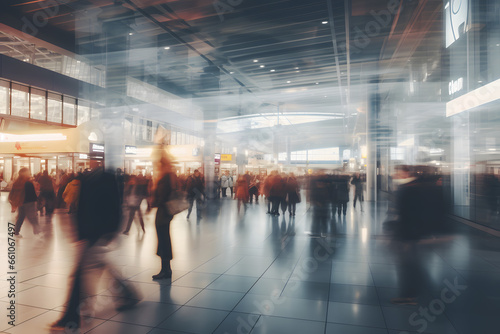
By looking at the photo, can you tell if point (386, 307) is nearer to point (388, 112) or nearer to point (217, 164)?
point (217, 164)

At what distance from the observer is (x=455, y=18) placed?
9227 mm

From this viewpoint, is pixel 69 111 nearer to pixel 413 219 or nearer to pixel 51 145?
pixel 51 145

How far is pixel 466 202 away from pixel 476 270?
654 centimetres

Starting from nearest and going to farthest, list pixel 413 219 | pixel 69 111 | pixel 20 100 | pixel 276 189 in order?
pixel 413 219 < pixel 276 189 < pixel 20 100 < pixel 69 111

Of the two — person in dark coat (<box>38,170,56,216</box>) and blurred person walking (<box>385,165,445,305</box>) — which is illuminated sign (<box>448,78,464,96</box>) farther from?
person in dark coat (<box>38,170,56,216</box>)

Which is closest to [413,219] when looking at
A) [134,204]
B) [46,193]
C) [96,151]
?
[134,204]

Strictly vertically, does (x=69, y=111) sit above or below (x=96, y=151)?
above

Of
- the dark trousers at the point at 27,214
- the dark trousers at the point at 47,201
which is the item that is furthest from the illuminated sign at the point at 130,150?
the dark trousers at the point at 27,214

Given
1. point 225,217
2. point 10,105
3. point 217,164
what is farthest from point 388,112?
point 10,105

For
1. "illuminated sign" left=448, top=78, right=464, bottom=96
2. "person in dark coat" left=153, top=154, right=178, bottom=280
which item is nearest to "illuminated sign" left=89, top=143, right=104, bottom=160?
"person in dark coat" left=153, top=154, right=178, bottom=280

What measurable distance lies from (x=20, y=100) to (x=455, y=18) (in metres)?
19.6

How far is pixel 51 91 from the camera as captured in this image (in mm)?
17781

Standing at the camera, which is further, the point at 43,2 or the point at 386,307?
the point at 43,2

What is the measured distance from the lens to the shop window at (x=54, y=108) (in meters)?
18.8
